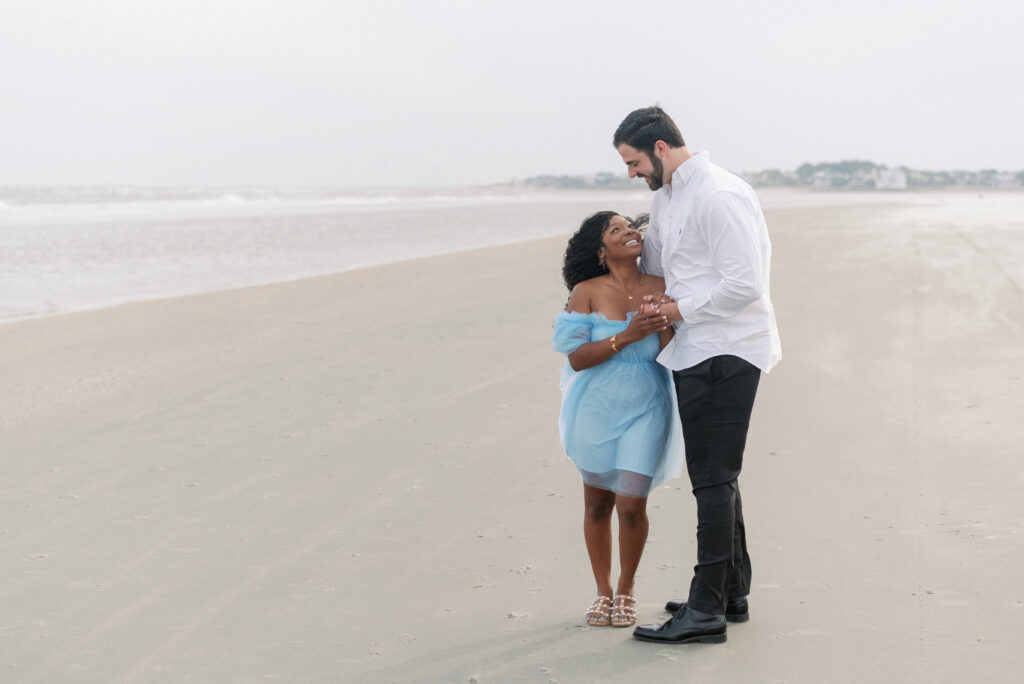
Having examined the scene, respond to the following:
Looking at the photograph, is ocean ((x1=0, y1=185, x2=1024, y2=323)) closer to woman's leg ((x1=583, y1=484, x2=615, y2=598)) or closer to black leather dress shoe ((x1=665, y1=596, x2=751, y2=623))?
woman's leg ((x1=583, y1=484, x2=615, y2=598))

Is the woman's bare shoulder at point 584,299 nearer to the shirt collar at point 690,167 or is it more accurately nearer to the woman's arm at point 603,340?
the woman's arm at point 603,340

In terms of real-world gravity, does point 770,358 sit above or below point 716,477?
above

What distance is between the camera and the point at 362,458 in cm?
586

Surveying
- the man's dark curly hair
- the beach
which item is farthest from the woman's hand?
the beach

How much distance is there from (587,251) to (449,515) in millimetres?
1867

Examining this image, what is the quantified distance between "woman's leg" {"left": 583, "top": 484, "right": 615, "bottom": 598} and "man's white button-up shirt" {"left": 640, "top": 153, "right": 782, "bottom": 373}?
56 centimetres

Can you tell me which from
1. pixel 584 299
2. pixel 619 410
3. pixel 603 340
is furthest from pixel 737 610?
pixel 584 299

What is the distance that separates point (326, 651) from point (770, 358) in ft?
6.09

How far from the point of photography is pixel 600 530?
3.64 m

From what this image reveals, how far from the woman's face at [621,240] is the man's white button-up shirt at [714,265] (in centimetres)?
9

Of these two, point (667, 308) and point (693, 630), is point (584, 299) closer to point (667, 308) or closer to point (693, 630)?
point (667, 308)

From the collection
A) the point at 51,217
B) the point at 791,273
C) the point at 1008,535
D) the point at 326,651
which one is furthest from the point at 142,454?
the point at 51,217

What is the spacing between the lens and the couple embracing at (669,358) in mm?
3254

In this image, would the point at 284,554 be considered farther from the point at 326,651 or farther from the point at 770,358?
the point at 770,358
